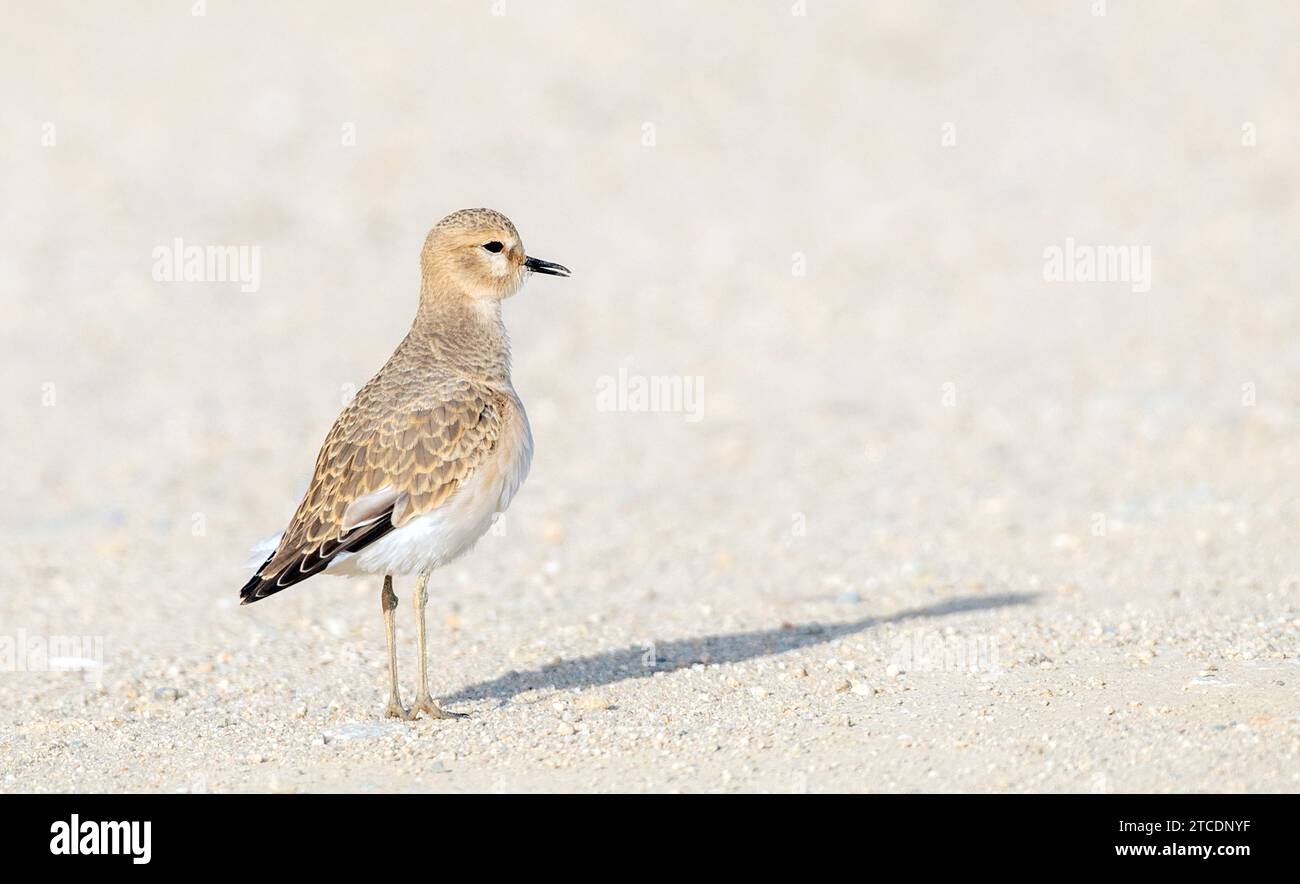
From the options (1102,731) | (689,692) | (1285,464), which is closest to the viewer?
(1102,731)

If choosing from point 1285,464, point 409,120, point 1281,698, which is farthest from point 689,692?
point 409,120

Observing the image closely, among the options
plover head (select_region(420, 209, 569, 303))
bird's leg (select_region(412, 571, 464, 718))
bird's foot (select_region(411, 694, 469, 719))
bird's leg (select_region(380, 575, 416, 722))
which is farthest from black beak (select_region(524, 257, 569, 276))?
bird's foot (select_region(411, 694, 469, 719))

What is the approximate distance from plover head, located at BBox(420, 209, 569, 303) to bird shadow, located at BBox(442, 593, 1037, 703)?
1.98 metres

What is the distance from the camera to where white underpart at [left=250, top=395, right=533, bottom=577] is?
24.6 feet

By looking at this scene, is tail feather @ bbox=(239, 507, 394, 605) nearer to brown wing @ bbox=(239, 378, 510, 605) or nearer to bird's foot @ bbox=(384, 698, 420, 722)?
brown wing @ bbox=(239, 378, 510, 605)

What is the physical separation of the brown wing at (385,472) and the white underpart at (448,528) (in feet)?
0.14

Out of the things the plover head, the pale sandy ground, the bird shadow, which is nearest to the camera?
the pale sandy ground

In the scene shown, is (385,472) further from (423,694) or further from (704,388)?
(704,388)

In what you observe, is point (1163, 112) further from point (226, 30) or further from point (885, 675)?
point (885, 675)

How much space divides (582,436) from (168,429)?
3924 millimetres

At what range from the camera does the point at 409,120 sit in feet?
71.8

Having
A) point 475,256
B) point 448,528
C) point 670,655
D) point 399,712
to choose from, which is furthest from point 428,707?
Result: point 475,256

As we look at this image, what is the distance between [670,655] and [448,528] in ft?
6.22

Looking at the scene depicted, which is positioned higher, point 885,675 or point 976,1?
point 976,1
